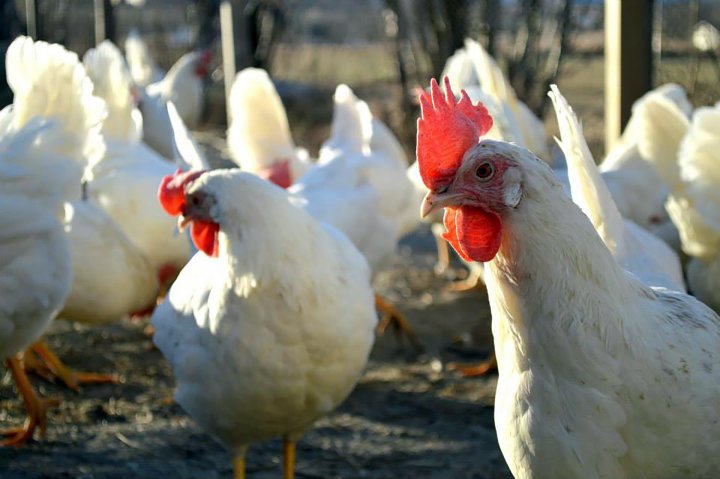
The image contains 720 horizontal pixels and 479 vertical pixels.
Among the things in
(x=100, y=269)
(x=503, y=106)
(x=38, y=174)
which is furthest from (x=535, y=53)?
(x=38, y=174)

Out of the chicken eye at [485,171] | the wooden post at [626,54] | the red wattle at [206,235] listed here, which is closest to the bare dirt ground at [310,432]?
the red wattle at [206,235]

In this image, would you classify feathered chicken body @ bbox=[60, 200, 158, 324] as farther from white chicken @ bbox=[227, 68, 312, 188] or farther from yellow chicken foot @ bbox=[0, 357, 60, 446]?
white chicken @ bbox=[227, 68, 312, 188]

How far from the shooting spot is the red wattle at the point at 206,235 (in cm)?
336

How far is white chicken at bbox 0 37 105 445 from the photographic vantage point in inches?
147

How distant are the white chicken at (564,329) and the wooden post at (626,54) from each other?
336cm

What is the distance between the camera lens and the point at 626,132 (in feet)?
16.5

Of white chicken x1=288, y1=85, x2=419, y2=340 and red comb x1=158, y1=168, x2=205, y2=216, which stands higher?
red comb x1=158, y1=168, x2=205, y2=216

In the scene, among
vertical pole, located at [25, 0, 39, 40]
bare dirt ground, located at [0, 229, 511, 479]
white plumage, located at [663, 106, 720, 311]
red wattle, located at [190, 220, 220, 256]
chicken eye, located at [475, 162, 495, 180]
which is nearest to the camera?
chicken eye, located at [475, 162, 495, 180]

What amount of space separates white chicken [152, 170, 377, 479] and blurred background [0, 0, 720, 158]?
3.11 m

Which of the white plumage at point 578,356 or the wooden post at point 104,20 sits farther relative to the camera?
the wooden post at point 104,20

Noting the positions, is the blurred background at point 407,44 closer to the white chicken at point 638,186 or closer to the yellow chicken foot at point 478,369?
the white chicken at point 638,186

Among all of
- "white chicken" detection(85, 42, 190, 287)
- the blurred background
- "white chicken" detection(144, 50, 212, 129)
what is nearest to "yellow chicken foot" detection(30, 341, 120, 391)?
"white chicken" detection(85, 42, 190, 287)

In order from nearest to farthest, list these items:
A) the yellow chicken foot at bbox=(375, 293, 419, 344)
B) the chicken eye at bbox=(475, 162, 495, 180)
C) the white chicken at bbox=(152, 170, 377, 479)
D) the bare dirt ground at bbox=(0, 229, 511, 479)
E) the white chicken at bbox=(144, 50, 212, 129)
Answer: the chicken eye at bbox=(475, 162, 495, 180) → the white chicken at bbox=(152, 170, 377, 479) → the bare dirt ground at bbox=(0, 229, 511, 479) → the yellow chicken foot at bbox=(375, 293, 419, 344) → the white chicken at bbox=(144, 50, 212, 129)

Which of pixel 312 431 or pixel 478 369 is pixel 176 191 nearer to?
pixel 312 431
